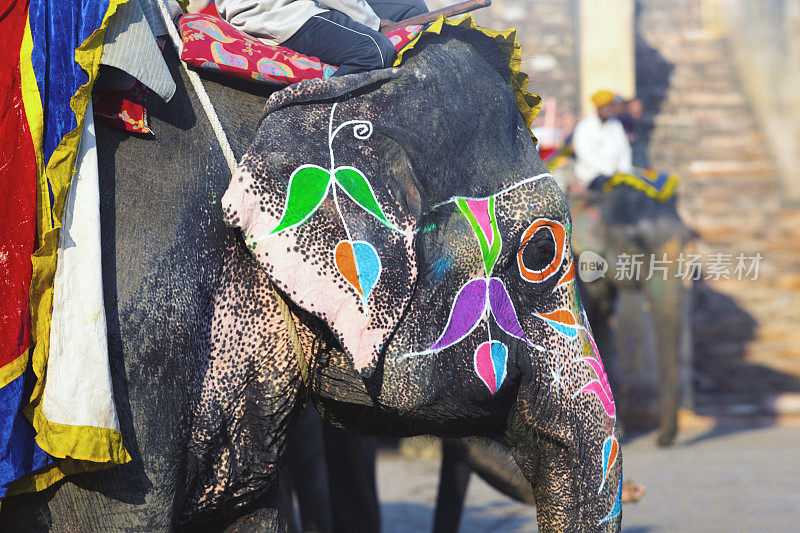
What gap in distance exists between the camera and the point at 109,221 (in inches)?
58.7

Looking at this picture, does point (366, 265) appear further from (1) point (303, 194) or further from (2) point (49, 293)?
(2) point (49, 293)

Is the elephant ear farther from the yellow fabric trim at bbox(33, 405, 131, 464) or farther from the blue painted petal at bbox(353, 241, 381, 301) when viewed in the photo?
the yellow fabric trim at bbox(33, 405, 131, 464)

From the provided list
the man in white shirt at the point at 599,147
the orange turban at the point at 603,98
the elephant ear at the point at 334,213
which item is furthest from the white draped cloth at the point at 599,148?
the elephant ear at the point at 334,213

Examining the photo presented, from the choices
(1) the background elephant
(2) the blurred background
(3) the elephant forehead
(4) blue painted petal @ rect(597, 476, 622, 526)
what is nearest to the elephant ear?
(3) the elephant forehead

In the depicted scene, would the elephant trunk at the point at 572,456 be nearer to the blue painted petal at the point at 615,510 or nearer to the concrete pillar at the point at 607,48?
the blue painted petal at the point at 615,510

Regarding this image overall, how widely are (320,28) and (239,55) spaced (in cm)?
19

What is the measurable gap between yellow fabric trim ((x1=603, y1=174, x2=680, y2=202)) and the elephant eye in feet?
13.4

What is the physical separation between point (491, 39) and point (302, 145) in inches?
19.1

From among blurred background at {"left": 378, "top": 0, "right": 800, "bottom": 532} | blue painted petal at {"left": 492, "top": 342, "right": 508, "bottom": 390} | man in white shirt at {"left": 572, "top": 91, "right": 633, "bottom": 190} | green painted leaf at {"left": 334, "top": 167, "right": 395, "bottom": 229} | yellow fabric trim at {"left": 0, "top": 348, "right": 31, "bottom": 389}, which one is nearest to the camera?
yellow fabric trim at {"left": 0, "top": 348, "right": 31, "bottom": 389}

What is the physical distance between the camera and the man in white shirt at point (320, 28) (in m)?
1.76

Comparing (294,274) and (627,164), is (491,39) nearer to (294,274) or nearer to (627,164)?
(294,274)

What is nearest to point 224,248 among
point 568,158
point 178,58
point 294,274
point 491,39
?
point 294,274

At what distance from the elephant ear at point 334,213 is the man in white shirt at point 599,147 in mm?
5416

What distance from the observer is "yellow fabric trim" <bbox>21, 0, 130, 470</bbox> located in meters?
1.41
